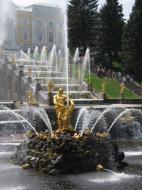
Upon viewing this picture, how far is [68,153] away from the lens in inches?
650

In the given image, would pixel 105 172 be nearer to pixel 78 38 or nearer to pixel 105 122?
pixel 105 122

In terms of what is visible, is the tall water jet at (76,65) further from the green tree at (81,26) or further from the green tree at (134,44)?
the green tree at (134,44)

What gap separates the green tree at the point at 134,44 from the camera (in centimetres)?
4659

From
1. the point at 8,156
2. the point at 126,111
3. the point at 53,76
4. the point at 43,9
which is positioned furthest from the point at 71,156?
the point at 43,9

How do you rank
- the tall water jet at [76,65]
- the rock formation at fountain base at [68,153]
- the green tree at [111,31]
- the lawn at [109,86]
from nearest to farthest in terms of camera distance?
the rock formation at fountain base at [68,153] → the lawn at [109,86] → the tall water jet at [76,65] → the green tree at [111,31]

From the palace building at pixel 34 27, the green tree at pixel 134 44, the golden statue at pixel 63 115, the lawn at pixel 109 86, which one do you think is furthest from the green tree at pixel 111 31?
the golden statue at pixel 63 115

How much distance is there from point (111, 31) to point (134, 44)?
8612mm

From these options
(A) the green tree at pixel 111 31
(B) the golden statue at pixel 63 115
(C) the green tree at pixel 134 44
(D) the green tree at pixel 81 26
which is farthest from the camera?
(D) the green tree at pixel 81 26

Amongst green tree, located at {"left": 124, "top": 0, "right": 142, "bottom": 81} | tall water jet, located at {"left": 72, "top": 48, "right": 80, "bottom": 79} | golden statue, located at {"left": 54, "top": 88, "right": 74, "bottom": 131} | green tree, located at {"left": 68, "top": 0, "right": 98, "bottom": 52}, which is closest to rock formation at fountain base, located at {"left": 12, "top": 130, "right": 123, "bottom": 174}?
golden statue, located at {"left": 54, "top": 88, "right": 74, "bottom": 131}

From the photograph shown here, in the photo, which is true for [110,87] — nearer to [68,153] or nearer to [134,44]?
[134,44]

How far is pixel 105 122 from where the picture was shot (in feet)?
99.8

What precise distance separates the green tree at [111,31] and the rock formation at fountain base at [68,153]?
121 ft

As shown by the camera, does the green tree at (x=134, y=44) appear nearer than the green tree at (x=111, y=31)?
Yes

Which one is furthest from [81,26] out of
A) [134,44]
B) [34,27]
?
[34,27]
